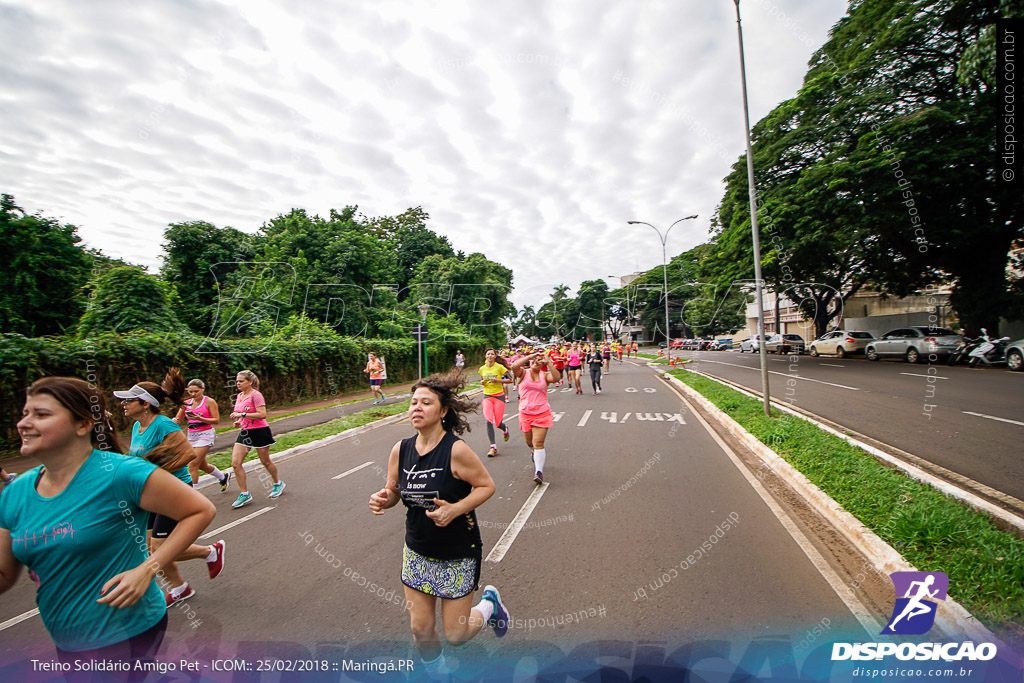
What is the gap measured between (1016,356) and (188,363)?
26.0m

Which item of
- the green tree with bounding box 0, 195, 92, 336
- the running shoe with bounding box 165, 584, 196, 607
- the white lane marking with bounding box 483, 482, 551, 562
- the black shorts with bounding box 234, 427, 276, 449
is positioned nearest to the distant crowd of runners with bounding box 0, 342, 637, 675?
the white lane marking with bounding box 483, 482, 551, 562

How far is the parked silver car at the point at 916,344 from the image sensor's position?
64.7ft

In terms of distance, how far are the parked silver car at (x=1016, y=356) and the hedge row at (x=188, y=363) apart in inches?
979

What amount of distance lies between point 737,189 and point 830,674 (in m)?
25.3

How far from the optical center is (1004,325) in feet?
69.5

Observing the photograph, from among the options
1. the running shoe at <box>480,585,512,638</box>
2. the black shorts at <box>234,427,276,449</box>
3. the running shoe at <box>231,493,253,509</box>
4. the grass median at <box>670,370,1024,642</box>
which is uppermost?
the black shorts at <box>234,427,276,449</box>

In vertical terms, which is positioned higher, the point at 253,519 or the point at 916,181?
the point at 916,181

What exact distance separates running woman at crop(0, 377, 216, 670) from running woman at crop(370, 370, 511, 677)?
97cm

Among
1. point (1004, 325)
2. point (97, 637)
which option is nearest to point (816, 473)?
point (97, 637)

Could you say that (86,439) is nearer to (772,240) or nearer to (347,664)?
(347,664)

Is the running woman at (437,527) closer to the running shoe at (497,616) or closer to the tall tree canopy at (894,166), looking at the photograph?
the running shoe at (497,616)

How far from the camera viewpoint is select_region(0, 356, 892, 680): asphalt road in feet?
10.1

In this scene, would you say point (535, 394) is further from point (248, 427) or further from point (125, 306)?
point (125, 306)

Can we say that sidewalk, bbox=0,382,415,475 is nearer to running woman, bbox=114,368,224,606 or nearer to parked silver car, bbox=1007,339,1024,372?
running woman, bbox=114,368,224,606
